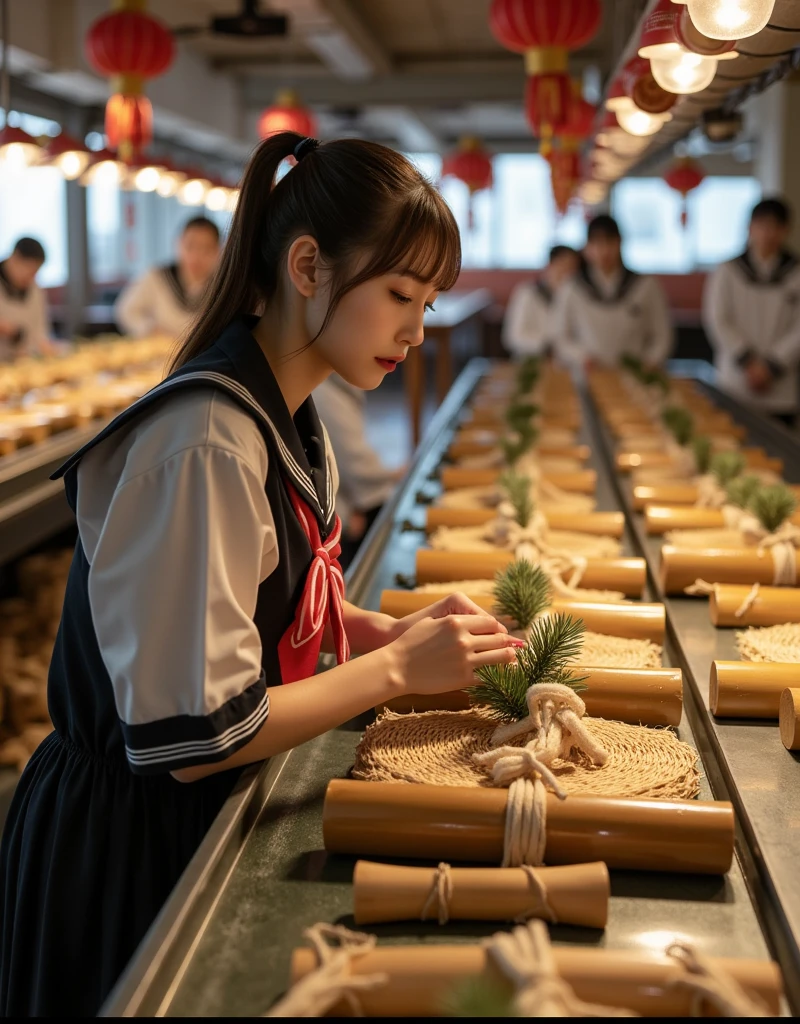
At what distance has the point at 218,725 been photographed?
3.16 feet

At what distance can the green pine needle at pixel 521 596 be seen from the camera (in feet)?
4.86

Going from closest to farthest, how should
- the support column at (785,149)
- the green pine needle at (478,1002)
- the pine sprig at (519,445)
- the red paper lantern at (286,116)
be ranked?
the green pine needle at (478,1002)
the pine sprig at (519,445)
the red paper lantern at (286,116)
the support column at (785,149)

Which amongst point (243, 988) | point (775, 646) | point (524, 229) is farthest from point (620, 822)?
point (524, 229)

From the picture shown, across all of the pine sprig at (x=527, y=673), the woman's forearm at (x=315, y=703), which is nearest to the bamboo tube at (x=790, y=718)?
the pine sprig at (x=527, y=673)

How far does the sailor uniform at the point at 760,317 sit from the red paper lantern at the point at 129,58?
2966 millimetres

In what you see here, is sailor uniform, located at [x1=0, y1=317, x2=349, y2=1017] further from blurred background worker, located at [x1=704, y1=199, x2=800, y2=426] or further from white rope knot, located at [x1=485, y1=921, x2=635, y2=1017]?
blurred background worker, located at [x1=704, y1=199, x2=800, y2=426]

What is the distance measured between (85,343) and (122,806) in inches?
193

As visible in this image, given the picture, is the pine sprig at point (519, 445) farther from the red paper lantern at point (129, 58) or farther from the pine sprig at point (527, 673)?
the red paper lantern at point (129, 58)

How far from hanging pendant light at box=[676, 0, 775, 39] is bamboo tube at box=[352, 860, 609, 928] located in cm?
109

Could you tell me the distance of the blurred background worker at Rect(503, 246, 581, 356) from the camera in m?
7.41

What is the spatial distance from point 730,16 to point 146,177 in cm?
491

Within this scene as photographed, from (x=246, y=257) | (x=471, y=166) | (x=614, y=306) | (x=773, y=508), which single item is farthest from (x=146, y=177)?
(x=246, y=257)

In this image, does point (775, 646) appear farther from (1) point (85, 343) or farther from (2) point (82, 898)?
(1) point (85, 343)

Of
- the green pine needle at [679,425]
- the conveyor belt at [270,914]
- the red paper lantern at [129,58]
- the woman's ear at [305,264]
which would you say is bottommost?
the conveyor belt at [270,914]
